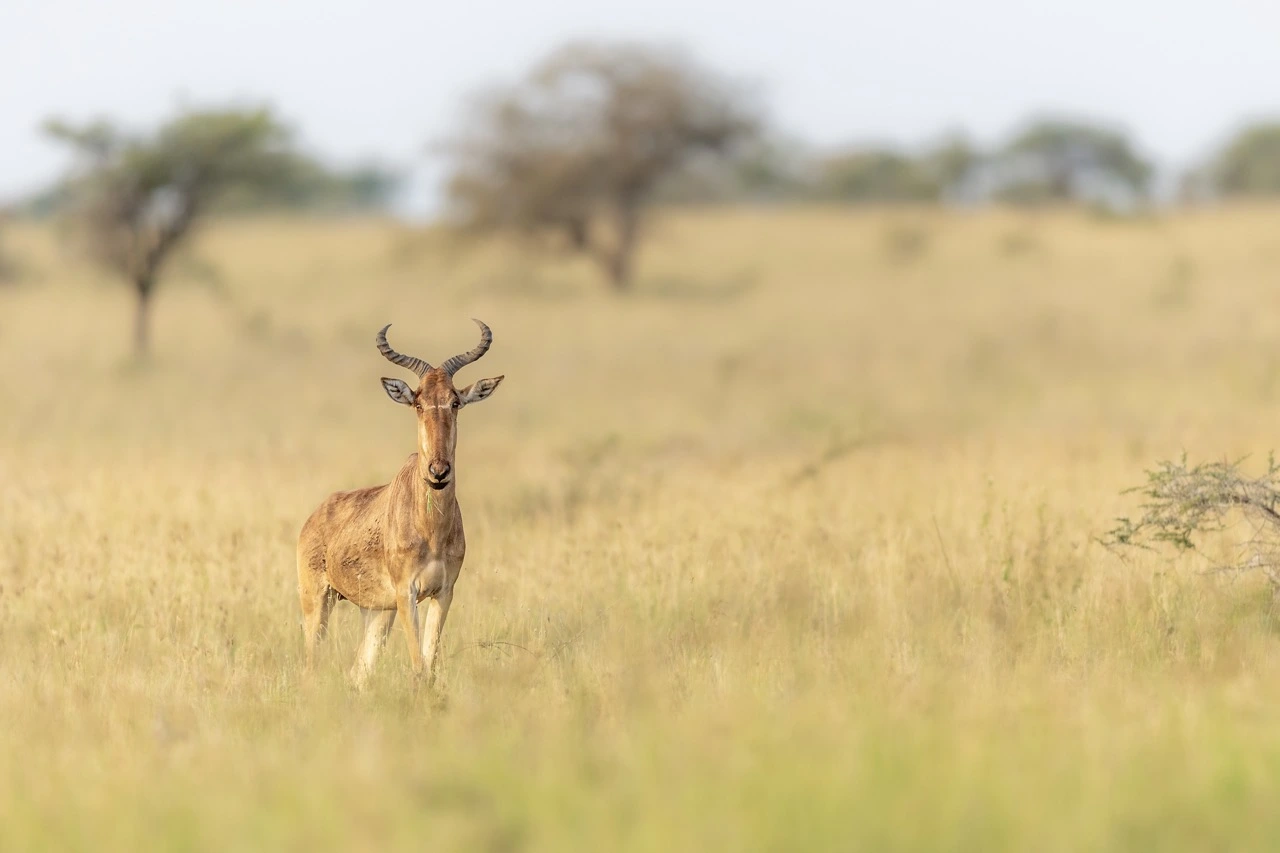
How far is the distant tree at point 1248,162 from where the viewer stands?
7362 centimetres

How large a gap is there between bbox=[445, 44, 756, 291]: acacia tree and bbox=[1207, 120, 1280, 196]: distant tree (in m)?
42.2

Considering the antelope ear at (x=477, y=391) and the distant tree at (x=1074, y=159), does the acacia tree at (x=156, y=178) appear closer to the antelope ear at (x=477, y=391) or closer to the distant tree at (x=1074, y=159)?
the antelope ear at (x=477, y=391)

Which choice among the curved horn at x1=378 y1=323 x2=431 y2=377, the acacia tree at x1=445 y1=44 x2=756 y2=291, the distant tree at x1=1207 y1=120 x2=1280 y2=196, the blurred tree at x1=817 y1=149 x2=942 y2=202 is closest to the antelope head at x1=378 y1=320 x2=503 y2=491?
the curved horn at x1=378 y1=323 x2=431 y2=377

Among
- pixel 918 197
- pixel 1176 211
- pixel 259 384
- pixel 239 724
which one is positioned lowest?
pixel 239 724

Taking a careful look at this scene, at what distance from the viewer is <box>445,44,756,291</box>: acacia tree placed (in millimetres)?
38875

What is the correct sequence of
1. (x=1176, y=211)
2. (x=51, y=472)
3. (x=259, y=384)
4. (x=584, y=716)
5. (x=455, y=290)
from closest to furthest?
(x=584, y=716)
(x=51, y=472)
(x=259, y=384)
(x=455, y=290)
(x=1176, y=211)

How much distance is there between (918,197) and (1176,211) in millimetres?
23436

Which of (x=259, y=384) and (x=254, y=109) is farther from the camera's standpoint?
(x=254, y=109)

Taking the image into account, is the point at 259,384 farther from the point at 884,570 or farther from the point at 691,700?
the point at 691,700

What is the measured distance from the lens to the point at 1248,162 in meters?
76.0

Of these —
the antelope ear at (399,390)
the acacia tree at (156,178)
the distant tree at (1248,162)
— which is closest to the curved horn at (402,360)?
the antelope ear at (399,390)

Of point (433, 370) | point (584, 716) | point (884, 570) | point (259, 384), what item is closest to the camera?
point (584, 716)

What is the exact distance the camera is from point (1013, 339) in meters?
27.8

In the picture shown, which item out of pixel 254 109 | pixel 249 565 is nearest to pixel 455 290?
pixel 254 109
